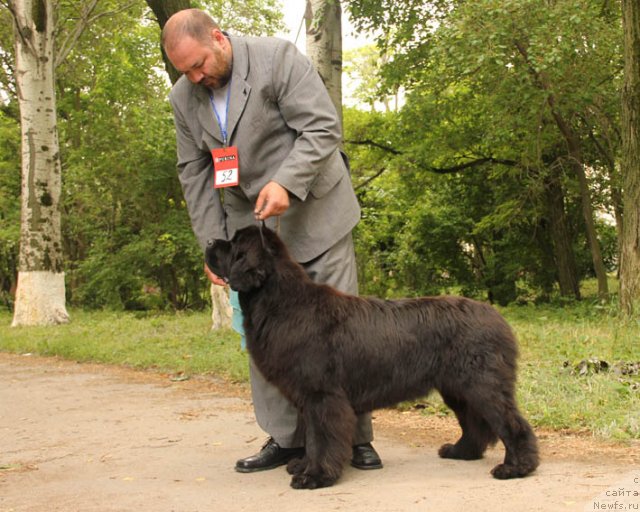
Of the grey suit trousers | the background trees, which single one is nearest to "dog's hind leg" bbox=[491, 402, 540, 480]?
the grey suit trousers

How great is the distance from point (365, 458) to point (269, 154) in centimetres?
188

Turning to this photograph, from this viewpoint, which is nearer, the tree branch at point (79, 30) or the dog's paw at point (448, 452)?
the dog's paw at point (448, 452)

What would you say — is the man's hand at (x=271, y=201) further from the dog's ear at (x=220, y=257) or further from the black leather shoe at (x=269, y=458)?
the black leather shoe at (x=269, y=458)

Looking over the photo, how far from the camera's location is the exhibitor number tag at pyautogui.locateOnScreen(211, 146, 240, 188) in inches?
173

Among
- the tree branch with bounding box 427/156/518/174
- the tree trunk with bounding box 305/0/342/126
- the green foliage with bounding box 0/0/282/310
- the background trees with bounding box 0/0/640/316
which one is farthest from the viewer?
the green foliage with bounding box 0/0/282/310

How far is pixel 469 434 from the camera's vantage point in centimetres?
438

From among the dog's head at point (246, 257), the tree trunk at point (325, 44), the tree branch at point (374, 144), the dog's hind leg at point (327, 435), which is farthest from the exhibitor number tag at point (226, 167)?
the tree branch at point (374, 144)

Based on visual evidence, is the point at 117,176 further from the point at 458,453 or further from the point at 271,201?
the point at 458,453

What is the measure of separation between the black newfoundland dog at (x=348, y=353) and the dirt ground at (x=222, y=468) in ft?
0.86

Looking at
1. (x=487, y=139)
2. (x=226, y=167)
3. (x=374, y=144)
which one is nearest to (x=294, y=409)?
(x=226, y=167)

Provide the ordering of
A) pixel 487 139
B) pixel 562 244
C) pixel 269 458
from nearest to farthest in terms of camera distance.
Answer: pixel 269 458 → pixel 487 139 → pixel 562 244

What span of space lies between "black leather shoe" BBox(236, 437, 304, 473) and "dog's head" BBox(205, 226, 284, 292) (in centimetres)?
116

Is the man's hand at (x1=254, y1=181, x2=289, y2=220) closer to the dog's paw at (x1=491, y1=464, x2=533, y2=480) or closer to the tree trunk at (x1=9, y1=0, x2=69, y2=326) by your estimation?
the dog's paw at (x1=491, y1=464, x2=533, y2=480)

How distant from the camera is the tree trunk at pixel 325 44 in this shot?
379 inches
